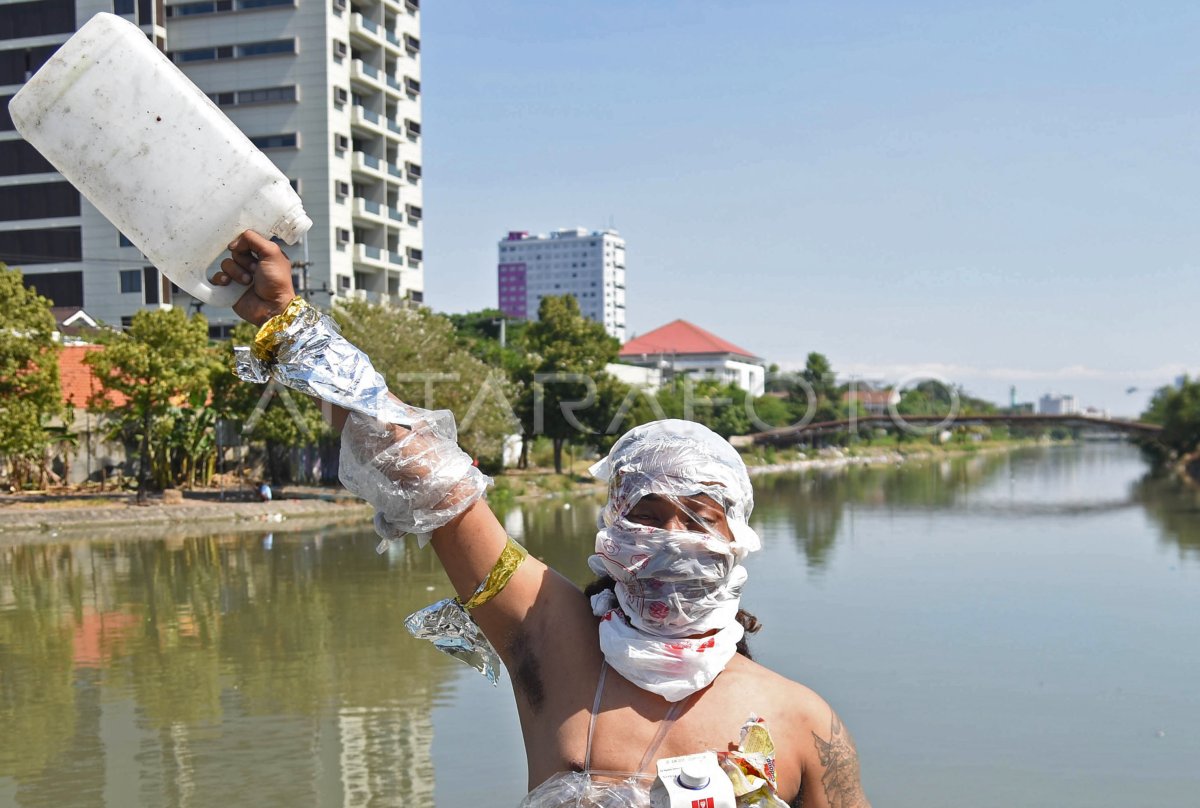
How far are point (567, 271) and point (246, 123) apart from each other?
330ft

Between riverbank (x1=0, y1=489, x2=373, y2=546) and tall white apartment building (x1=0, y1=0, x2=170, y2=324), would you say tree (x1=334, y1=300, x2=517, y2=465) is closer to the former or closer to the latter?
riverbank (x1=0, y1=489, x2=373, y2=546)

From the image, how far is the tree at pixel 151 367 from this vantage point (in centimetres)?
1909

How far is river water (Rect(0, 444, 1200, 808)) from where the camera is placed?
6711mm

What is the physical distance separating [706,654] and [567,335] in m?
30.6

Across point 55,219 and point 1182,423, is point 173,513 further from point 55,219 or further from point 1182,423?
point 1182,423

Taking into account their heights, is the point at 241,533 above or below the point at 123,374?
below

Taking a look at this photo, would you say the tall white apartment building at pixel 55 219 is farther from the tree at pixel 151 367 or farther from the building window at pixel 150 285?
the tree at pixel 151 367

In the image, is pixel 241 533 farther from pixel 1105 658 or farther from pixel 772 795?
pixel 772 795

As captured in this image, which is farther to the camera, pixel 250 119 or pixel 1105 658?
pixel 250 119

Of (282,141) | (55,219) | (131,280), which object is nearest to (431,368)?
(282,141)

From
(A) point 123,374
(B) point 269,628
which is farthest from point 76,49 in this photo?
(A) point 123,374

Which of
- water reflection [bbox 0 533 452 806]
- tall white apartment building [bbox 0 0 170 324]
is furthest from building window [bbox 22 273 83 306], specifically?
water reflection [bbox 0 533 452 806]

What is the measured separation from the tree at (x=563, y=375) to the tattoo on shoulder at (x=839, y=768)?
28867 mm

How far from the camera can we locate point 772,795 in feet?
5.35
